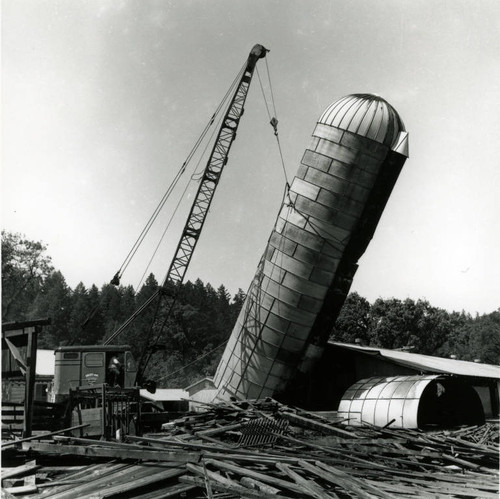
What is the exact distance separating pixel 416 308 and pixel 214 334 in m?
31.2

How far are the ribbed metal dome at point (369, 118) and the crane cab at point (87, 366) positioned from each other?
12636 mm

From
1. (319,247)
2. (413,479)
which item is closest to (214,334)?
(319,247)

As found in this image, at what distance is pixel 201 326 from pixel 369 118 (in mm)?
64129

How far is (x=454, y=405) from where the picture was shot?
2328cm

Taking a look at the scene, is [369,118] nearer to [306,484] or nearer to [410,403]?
[410,403]

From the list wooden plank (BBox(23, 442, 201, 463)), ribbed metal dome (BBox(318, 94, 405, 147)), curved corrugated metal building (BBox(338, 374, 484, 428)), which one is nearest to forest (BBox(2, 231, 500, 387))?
curved corrugated metal building (BBox(338, 374, 484, 428))

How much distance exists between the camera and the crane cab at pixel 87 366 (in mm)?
18953

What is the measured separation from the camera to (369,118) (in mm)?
21531

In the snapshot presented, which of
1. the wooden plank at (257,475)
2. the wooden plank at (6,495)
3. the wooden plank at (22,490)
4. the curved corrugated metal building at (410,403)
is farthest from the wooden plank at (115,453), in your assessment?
the curved corrugated metal building at (410,403)

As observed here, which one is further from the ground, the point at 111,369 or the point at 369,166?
the point at 369,166

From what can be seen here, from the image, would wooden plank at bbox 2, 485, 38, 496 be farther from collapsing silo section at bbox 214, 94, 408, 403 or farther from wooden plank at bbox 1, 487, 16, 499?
collapsing silo section at bbox 214, 94, 408, 403

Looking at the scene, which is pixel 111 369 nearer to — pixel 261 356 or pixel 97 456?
pixel 261 356

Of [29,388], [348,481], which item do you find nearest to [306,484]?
[348,481]

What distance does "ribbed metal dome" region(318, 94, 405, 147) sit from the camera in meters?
21.5
